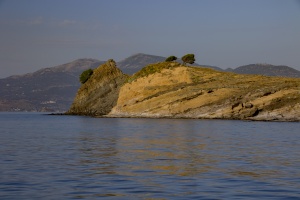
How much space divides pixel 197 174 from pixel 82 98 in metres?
154

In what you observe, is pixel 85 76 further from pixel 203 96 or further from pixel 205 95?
pixel 205 95

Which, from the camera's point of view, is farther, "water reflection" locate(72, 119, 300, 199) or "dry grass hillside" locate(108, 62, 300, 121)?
"dry grass hillside" locate(108, 62, 300, 121)

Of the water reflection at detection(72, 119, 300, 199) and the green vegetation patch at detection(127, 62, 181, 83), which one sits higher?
the green vegetation patch at detection(127, 62, 181, 83)

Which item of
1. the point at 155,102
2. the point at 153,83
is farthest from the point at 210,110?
the point at 153,83

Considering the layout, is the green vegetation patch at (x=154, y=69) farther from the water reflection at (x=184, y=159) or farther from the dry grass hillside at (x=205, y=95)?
the water reflection at (x=184, y=159)

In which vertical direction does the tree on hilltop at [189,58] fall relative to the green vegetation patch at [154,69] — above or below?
above

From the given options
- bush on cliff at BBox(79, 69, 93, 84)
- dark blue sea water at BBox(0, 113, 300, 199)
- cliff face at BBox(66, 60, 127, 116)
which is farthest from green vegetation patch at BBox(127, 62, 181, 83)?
dark blue sea water at BBox(0, 113, 300, 199)

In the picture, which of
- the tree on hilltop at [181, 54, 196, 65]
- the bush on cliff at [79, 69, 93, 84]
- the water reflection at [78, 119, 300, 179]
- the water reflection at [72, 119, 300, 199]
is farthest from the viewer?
the bush on cliff at [79, 69, 93, 84]

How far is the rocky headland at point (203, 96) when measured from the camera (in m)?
111

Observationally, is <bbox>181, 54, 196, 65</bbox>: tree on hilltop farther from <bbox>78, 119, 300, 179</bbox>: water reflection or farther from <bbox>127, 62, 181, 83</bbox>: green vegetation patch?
<bbox>78, 119, 300, 179</bbox>: water reflection

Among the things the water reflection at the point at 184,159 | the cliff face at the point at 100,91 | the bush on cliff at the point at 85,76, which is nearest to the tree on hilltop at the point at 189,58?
the cliff face at the point at 100,91

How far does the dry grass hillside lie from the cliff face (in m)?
19.2

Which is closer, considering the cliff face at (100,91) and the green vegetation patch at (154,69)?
the green vegetation patch at (154,69)

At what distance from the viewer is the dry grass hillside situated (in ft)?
364
